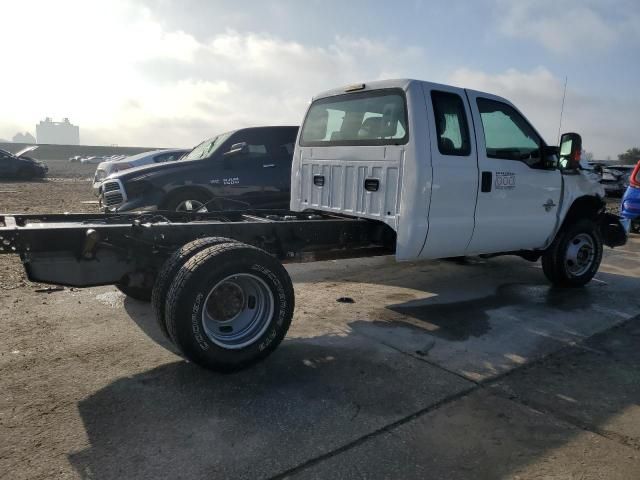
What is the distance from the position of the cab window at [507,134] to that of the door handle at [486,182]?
202mm

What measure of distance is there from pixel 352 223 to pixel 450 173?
1.04 m

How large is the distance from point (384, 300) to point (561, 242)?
2.30 meters

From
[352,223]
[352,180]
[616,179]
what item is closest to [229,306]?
[352,223]

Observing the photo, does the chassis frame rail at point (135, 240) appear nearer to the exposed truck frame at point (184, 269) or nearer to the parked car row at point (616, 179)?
the exposed truck frame at point (184, 269)

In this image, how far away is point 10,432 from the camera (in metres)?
2.85

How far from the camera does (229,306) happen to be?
12.2 ft

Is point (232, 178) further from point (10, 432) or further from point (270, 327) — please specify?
point (10, 432)

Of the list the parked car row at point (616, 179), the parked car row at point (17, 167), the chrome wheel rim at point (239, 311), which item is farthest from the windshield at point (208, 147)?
the parked car row at point (17, 167)

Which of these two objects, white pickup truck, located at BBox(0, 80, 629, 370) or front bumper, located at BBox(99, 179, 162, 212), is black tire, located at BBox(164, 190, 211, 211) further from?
white pickup truck, located at BBox(0, 80, 629, 370)

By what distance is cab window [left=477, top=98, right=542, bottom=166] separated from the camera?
5176mm

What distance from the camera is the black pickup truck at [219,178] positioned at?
7.64m

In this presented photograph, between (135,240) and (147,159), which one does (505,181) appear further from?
(147,159)

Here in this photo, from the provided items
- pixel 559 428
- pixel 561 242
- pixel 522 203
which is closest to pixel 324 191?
pixel 522 203

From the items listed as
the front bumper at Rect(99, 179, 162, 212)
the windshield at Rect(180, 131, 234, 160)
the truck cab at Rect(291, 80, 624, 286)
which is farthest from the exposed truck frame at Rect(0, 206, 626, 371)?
the windshield at Rect(180, 131, 234, 160)
